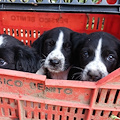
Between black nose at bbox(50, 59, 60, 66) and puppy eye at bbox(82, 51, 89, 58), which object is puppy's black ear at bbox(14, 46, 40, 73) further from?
puppy eye at bbox(82, 51, 89, 58)

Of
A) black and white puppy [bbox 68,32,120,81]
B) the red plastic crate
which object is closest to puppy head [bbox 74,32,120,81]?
black and white puppy [bbox 68,32,120,81]

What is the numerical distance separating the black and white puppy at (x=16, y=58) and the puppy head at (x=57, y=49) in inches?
6.4

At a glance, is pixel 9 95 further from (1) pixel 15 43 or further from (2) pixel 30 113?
(1) pixel 15 43

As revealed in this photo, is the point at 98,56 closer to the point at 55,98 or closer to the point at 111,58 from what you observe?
the point at 111,58

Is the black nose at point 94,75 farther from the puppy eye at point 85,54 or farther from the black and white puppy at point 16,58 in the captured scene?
the black and white puppy at point 16,58

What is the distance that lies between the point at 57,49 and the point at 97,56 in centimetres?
42

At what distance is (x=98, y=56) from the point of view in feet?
4.62

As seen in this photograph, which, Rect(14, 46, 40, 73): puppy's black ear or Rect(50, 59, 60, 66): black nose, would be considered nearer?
Rect(14, 46, 40, 73): puppy's black ear

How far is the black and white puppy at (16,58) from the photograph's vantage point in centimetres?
133

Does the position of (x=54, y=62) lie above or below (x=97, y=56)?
below

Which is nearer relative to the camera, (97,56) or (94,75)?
(94,75)

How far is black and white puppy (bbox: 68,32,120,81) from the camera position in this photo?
1.31m

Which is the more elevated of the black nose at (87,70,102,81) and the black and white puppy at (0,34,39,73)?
the black and white puppy at (0,34,39,73)

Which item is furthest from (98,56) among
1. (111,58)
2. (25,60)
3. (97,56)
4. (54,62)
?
(25,60)
